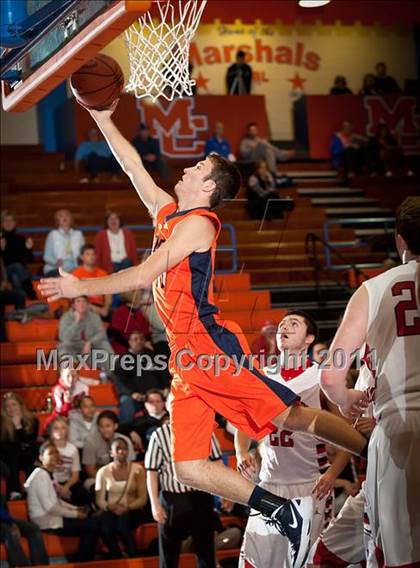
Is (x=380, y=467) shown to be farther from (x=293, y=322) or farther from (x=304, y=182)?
(x=304, y=182)

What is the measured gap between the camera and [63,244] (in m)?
11.1

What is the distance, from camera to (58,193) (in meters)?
13.9

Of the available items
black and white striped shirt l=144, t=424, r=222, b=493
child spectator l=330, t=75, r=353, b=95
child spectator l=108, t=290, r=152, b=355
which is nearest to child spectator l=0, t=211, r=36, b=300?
child spectator l=108, t=290, r=152, b=355

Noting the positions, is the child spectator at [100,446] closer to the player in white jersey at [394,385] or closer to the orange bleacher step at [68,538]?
the orange bleacher step at [68,538]

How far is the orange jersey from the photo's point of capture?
17.2 ft

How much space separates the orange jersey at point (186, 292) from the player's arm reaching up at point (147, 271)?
0.07m

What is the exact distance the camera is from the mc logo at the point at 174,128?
52.4 ft

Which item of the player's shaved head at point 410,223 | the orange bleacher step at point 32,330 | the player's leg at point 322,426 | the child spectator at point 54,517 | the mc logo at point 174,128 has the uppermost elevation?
the mc logo at point 174,128

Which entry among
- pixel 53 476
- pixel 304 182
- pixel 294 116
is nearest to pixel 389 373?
pixel 53 476

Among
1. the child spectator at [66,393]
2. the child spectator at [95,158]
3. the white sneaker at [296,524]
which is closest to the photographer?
the white sneaker at [296,524]

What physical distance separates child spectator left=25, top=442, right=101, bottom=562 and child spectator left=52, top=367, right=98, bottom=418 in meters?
0.70

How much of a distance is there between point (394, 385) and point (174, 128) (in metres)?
11.8

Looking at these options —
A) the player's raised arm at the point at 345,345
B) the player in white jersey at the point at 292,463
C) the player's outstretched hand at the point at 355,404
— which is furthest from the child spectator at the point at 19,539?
the player's raised arm at the point at 345,345

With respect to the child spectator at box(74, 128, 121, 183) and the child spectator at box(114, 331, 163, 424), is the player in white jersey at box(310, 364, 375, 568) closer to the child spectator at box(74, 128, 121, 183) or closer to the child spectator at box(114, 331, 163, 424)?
the child spectator at box(114, 331, 163, 424)
